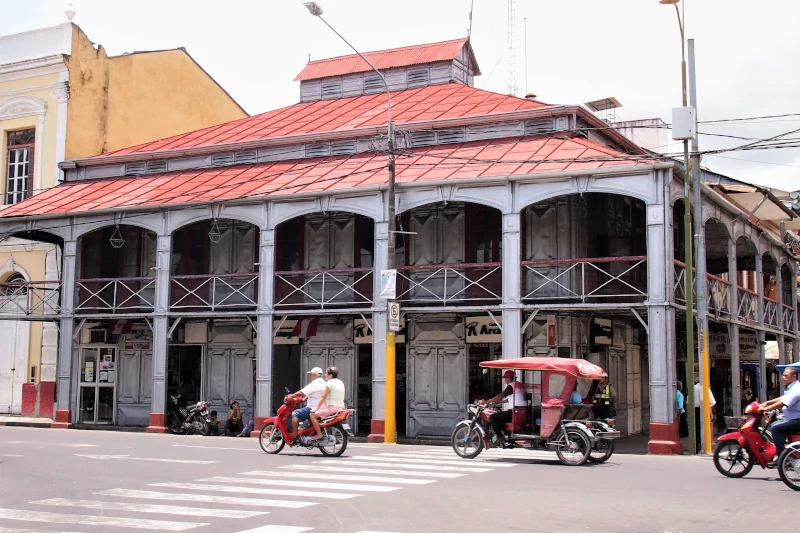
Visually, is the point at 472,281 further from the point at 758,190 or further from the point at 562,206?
the point at 758,190

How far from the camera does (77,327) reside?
26.8 meters

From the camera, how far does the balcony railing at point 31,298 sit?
27.6m

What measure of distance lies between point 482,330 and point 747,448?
1099 cm

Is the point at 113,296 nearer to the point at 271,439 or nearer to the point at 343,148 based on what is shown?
the point at 343,148

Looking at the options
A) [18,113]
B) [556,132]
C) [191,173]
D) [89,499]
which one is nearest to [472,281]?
[556,132]

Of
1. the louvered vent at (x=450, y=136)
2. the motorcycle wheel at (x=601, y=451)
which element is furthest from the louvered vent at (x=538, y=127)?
the motorcycle wheel at (x=601, y=451)

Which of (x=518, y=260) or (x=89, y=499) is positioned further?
(x=518, y=260)

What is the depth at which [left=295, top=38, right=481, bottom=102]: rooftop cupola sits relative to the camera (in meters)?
30.7

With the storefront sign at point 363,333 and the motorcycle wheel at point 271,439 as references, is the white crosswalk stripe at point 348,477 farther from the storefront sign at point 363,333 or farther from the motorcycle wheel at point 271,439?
the storefront sign at point 363,333

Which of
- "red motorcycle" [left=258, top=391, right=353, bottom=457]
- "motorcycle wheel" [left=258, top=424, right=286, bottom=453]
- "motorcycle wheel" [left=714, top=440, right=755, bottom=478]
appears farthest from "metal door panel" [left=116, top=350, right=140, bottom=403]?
"motorcycle wheel" [left=714, top=440, right=755, bottom=478]

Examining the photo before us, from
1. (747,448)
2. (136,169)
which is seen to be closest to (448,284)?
(136,169)

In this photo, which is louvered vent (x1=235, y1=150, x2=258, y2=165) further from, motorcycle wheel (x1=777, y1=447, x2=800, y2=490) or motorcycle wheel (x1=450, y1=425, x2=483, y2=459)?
motorcycle wheel (x1=777, y1=447, x2=800, y2=490)

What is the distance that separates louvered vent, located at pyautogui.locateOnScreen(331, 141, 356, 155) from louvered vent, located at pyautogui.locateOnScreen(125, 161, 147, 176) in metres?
6.68

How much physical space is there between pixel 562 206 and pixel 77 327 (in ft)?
45.4
